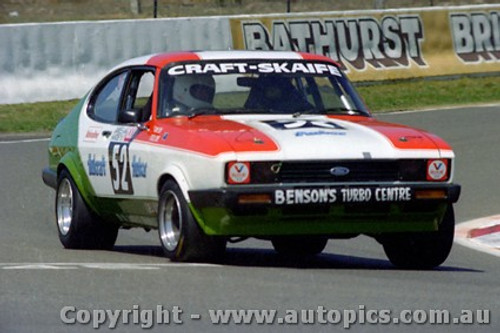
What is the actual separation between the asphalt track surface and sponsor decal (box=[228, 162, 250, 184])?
588mm

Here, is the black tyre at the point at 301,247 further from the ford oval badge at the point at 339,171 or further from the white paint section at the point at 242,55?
the ford oval badge at the point at 339,171

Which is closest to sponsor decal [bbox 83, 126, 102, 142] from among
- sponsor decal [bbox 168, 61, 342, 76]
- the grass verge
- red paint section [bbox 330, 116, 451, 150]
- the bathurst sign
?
sponsor decal [bbox 168, 61, 342, 76]

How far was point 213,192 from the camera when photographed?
9.26 metres

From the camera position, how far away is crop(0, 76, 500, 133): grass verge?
73.8 ft

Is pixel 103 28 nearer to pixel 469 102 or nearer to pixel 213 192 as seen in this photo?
pixel 469 102

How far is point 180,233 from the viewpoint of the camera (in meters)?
9.57

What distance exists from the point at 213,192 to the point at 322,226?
30.6 inches

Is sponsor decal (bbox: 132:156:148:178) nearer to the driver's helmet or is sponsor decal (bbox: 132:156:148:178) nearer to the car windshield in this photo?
the car windshield

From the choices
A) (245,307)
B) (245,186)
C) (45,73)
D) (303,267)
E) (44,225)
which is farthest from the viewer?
(45,73)

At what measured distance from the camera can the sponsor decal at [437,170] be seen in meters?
9.65

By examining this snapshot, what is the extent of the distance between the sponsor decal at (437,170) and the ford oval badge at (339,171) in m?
0.61

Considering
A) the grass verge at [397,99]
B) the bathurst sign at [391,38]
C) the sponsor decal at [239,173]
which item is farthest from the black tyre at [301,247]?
the bathurst sign at [391,38]

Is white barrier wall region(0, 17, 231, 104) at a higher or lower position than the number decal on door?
lower

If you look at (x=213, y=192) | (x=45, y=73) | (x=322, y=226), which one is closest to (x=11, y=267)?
(x=213, y=192)
